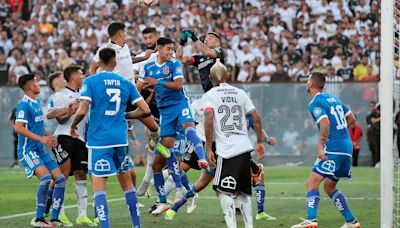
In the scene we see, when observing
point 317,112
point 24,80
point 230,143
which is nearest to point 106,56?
point 230,143

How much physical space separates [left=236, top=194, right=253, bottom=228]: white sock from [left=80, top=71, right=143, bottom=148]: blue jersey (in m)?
1.63

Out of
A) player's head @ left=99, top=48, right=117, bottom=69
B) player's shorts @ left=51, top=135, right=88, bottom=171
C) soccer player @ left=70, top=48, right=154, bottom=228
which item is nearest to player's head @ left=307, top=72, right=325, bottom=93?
soccer player @ left=70, top=48, right=154, bottom=228

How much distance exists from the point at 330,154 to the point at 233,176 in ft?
6.11

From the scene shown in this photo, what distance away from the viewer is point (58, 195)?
12.8 meters

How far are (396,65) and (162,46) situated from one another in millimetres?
3932

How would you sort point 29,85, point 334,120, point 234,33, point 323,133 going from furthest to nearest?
point 234,33
point 29,85
point 334,120
point 323,133

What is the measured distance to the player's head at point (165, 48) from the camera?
48.0 ft

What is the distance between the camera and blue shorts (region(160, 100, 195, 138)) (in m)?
15.0

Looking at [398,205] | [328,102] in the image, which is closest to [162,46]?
[328,102]

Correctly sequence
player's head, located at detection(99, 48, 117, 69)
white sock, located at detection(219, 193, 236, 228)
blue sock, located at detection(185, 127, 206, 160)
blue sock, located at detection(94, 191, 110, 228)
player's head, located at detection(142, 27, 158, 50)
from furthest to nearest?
player's head, located at detection(142, 27, 158, 50), blue sock, located at detection(185, 127, 206, 160), white sock, located at detection(219, 193, 236, 228), player's head, located at detection(99, 48, 117, 69), blue sock, located at detection(94, 191, 110, 228)

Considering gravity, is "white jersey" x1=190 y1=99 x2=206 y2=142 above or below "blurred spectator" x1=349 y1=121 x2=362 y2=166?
above

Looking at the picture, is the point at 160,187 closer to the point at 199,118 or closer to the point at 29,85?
the point at 199,118

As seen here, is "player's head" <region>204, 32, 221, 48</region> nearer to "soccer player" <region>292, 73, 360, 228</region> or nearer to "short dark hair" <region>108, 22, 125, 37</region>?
"short dark hair" <region>108, 22, 125, 37</region>

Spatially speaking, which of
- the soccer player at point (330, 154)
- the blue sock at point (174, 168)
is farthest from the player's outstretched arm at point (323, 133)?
the blue sock at point (174, 168)
